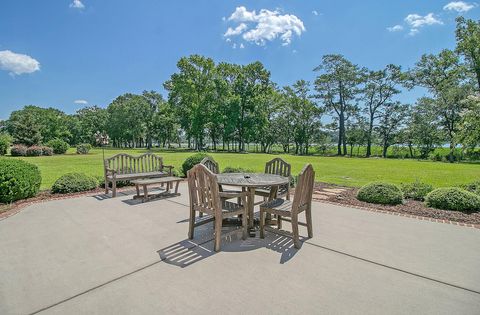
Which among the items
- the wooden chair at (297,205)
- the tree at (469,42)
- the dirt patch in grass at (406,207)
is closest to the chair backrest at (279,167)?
the wooden chair at (297,205)

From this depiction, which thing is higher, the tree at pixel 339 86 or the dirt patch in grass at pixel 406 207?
the tree at pixel 339 86

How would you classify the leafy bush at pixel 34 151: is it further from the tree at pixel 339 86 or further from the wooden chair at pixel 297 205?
the tree at pixel 339 86

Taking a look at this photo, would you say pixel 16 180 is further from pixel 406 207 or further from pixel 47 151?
pixel 47 151

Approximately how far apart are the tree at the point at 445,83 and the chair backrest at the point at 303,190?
27330 mm

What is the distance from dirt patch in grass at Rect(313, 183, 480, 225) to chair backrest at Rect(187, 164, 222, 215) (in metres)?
3.75

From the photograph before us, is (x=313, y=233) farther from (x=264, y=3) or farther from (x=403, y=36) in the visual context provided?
(x=403, y=36)

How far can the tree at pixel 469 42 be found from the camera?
2175 cm

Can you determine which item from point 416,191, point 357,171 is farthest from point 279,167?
point 357,171

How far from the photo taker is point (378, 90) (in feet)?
111

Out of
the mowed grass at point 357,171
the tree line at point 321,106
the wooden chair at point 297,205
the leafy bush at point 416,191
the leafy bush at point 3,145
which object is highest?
the tree line at point 321,106

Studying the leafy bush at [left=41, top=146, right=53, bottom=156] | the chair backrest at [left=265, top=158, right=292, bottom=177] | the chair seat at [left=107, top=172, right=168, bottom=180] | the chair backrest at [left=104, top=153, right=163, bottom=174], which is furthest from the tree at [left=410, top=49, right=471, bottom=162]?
the leafy bush at [left=41, top=146, right=53, bottom=156]

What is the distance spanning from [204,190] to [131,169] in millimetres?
4489

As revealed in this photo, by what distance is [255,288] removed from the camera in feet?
7.43

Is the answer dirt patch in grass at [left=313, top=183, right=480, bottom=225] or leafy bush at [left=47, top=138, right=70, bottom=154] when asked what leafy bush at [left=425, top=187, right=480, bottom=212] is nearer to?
dirt patch in grass at [left=313, top=183, right=480, bottom=225]
